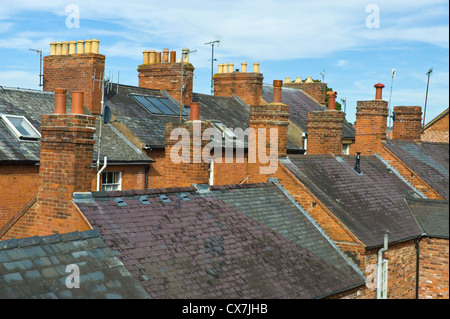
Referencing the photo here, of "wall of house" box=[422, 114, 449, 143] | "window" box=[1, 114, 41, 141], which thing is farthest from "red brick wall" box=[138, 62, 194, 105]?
"wall of house" box=[422, 114, 449, 143]

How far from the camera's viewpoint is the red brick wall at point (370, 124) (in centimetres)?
2266

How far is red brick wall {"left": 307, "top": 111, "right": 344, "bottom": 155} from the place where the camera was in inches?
820

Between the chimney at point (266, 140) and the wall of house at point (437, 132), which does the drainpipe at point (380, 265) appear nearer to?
the chimney at point (266, 140)

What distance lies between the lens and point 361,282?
13523 mm

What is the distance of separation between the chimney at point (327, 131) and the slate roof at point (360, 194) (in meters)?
0.78

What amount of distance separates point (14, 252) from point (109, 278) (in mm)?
1597

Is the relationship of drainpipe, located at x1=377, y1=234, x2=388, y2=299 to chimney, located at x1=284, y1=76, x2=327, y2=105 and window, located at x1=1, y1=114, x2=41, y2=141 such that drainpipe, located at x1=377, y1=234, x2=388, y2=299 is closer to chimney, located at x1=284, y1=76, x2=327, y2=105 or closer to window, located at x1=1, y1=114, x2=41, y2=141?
window, located at x1=1, y1=114, x2=41, y2=141

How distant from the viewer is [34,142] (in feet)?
59.5

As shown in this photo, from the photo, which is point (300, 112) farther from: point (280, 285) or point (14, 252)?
point (14, 252)

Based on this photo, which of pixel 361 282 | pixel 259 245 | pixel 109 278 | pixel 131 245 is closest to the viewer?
pixel 109 278

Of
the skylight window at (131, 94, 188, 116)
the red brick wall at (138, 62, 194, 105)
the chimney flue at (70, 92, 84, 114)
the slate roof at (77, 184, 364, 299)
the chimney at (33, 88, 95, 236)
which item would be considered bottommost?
the slate roof at (77, 184, 364, 299)

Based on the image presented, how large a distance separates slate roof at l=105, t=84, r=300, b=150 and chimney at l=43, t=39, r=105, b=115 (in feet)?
3.29

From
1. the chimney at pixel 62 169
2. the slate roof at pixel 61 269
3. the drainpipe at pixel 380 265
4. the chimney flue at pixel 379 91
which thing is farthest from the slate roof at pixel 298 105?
the slate roof at pixel 61 269

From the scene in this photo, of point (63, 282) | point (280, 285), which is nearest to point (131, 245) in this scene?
point (63, 282)
